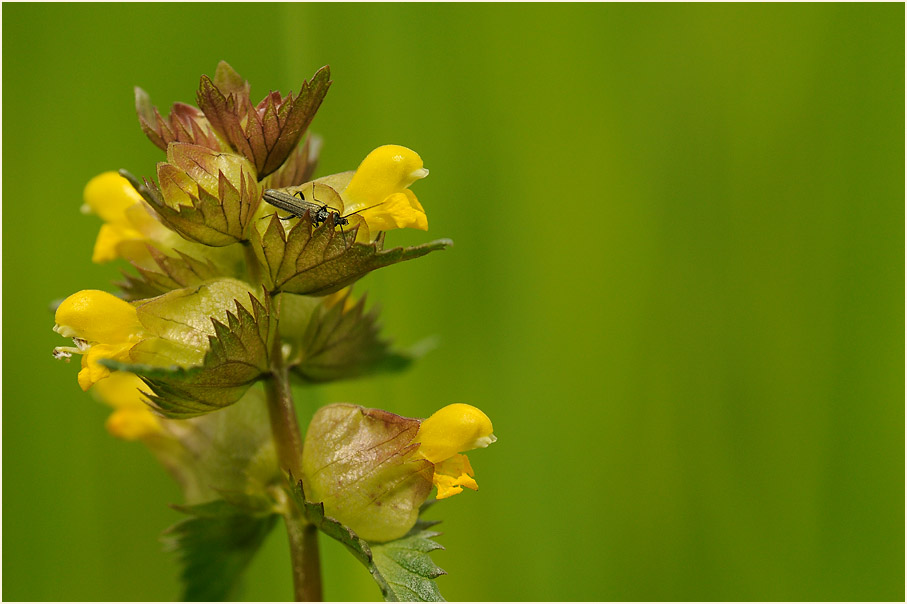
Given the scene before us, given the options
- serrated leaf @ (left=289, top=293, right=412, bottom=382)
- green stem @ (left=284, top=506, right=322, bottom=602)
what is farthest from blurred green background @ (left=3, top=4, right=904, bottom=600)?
green stem @ (left=284, top=506, right=322, bottom=602)

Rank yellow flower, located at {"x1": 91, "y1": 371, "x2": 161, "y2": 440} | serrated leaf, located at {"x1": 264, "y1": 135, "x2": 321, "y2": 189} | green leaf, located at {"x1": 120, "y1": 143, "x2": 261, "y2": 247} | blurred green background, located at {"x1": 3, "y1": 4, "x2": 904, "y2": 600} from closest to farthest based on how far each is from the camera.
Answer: green leaf, located at {"x1": 120, "y1": 143, "x2": 261, "y2": 247} < serrated leaf, located at {"x1": 264, "y1": 135, "x2": 321, "y2": 189} < yellow flower, located at {"x1": 91, "y1": 371, "x2": 161, "y2": 440} < blurred green background, located at {"x1": 3, "y1": 4, "x2": 904, "y2": 600}

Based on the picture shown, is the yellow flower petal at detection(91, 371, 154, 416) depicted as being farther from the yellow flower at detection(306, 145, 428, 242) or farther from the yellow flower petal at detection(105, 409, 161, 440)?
the yellow flower at detection(306, 145, 428, 242)

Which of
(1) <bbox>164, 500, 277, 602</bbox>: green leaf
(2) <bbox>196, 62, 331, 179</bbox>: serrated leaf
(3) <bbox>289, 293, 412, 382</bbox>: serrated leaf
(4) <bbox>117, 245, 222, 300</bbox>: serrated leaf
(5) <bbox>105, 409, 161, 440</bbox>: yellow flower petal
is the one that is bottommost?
(1) <bbox>164, 500, 277, 602</bbox>: green leaf

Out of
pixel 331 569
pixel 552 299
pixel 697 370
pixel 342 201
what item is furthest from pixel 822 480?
pixel 342 201

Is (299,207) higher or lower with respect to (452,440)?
higher

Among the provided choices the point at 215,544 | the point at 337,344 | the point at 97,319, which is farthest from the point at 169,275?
the point at 215,544

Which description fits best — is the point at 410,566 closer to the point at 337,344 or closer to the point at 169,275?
the point at 337,344

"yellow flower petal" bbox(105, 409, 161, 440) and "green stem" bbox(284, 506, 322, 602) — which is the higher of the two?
"yellow flower petal" bbox(105, 409, 161, 440)
